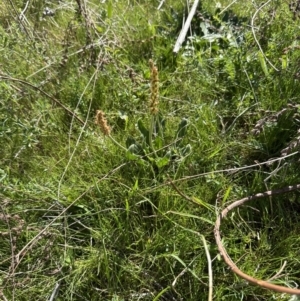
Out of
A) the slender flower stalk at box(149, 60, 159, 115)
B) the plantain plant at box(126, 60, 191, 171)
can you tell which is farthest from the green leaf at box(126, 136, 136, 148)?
the slender flower stalk at box(149, 60, 159, 115)

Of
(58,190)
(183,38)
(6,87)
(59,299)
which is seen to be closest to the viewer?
(59,299)

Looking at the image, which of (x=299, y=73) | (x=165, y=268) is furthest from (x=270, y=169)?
(x=165, y=268)

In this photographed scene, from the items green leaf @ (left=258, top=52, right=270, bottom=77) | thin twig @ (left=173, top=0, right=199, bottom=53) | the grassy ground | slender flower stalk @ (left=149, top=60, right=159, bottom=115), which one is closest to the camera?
slender flower stalk @ (left=149, top=60, right=159, bottom=115)

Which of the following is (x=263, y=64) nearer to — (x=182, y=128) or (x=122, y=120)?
(x=182, y=128)

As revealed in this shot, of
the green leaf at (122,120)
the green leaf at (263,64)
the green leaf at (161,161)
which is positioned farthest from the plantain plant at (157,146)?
the green leaf at (263,64)

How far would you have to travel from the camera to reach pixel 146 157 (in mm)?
1354

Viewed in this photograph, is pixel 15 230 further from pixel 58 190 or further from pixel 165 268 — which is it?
pixel 165 268

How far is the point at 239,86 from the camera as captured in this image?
1.51m

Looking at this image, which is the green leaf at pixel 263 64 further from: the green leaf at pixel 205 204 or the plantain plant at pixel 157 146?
the green leaf at pixel 205 204

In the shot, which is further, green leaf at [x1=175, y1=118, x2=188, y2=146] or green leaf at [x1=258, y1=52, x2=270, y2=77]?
green leaf at [x1=258, y1=52, x2=270, y2=77]

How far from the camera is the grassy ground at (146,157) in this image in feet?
3.85

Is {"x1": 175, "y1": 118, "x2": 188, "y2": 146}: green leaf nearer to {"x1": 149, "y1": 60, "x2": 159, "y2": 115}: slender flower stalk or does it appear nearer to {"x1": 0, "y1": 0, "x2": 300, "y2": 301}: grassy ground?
{"x1": 0, "y1": 0, "x2": 300, "y2": 301}: grassy ground

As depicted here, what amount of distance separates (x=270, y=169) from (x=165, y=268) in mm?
425

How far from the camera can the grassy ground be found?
1175 mm
